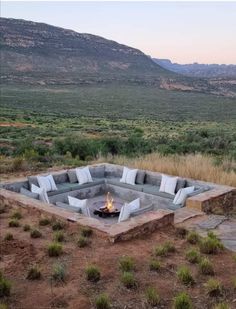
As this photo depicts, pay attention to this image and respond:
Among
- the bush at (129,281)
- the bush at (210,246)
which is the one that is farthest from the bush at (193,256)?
the bush at (129,281)

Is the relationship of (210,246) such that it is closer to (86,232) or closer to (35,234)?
(86,232)

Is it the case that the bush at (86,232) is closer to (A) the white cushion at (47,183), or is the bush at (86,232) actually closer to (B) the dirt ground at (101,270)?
(B) the dirt ground at (101,270)

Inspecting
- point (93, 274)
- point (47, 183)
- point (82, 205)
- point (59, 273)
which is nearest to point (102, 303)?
point (93, 274)

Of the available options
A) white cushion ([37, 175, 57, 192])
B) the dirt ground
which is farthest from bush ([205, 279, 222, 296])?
white cushion ([37, 175, 57, 192])

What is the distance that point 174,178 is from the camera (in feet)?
35.5

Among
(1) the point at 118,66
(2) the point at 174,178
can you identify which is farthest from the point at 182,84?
(2) the point at 174,178

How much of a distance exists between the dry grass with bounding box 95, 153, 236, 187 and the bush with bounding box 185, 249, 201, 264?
522 cm

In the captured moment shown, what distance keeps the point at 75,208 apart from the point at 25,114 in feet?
117

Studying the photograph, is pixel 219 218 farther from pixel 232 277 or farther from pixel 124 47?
pixel 124 47

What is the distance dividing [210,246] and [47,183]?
558 cm

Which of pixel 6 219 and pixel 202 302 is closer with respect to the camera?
pixel 202 302

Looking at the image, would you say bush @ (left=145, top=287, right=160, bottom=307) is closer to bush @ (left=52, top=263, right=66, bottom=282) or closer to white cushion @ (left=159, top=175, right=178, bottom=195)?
bush @ (left=52, top=263, right=66, bottom=282)

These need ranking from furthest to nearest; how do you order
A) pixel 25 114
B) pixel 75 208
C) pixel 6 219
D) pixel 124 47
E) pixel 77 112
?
pixel 124 47
pixel 77 112
pixel 25 114
pixel 75 208
pixel 6 219

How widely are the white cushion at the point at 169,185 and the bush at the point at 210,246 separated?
164 inches
